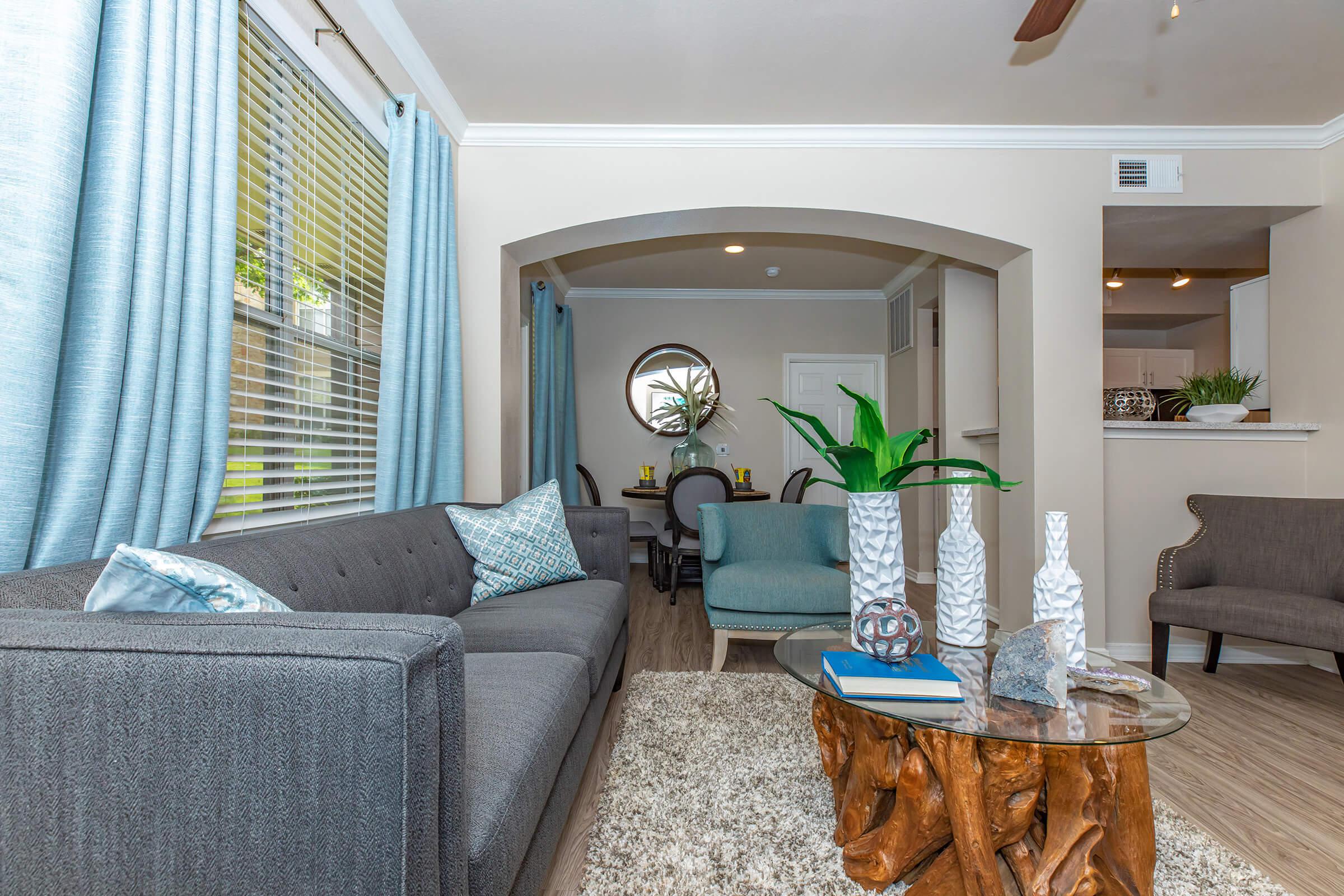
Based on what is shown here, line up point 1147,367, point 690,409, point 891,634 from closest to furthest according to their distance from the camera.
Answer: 1. point 891,634
2. point 690,409
3. point 1147,367

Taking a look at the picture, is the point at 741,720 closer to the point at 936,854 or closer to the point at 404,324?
the point at 936,854

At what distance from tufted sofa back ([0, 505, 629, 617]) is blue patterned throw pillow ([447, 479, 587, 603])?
0.17 feet

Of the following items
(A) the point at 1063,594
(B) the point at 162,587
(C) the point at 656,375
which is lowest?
(A) the point at 1063,594

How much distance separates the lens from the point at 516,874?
3.55ft

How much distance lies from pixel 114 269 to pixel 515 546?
4.73 ft

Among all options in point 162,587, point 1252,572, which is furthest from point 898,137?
point 162,587

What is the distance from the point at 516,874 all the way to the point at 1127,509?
3219 millimetres

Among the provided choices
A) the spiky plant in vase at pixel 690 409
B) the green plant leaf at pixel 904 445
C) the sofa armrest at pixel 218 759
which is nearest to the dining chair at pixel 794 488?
the spiky plant in vase at pixel 690 409

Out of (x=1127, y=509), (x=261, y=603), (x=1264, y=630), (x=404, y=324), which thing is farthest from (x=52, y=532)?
(x=1127, y=509)

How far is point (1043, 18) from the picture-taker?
1.94 m

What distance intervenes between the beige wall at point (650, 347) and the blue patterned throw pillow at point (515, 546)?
3220 millimetres

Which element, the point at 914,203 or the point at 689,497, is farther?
the point at 689,497

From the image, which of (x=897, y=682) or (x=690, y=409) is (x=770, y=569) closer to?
(x=897, y=682)

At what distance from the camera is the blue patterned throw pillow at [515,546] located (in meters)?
2.37
